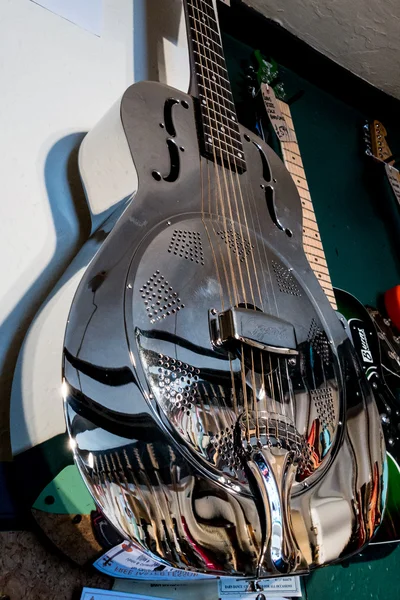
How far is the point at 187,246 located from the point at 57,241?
0.21 metres

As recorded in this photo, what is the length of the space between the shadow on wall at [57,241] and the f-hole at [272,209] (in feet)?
0.95

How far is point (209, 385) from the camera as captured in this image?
1.75ft

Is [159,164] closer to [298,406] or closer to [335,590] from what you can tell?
[298,406]

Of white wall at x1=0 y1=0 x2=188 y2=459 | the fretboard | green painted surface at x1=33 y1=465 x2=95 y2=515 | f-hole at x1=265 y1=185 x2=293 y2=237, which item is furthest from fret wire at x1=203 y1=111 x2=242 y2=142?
green painted surface at x1=33 y1=465 x2=95 y2=515

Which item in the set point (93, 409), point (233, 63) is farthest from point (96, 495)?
point (233, 63)

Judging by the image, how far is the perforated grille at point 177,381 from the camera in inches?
19.7

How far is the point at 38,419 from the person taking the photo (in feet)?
1.86

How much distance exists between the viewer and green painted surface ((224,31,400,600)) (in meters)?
1.27

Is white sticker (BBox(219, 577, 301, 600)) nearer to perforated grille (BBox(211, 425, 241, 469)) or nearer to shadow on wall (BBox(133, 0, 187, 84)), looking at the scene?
perforated grille (BBox(211, 425, 241, 469))

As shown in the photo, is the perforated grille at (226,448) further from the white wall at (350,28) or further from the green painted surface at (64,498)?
the white wall at (350,28)

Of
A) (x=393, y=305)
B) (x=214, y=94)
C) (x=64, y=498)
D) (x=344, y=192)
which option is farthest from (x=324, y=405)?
(x=344, y=192)

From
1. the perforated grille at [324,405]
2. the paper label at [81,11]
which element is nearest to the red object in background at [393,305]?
the perforated grille at [324,405]

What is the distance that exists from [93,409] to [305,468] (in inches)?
9.9

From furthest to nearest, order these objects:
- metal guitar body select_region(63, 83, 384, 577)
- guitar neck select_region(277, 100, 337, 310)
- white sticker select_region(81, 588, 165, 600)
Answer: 1. guitar neck select_region(277, 100, 337, 310)
2. white sticker select_region(81, 588, 165, 600)
3. metal guitar body select_region(63, 83, 384, 577)
